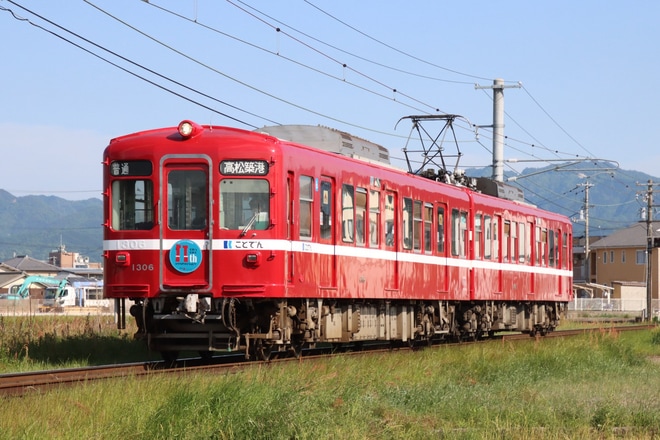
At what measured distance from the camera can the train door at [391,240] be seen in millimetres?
21438

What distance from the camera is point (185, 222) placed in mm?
17188

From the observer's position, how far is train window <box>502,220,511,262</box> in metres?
28.9

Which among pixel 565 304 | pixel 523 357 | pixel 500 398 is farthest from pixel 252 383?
pixel 565 304

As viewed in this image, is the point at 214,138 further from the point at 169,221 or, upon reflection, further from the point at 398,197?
the point at 398,197

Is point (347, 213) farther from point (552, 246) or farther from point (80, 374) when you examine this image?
point (552, 246)

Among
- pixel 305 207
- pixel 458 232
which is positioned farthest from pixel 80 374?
pixel 458 232

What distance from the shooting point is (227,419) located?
35.8ft

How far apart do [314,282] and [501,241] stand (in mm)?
11430

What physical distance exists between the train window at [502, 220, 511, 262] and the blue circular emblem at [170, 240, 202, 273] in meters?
13.4

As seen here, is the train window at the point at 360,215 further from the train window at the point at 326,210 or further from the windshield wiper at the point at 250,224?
the windshield wiper at the point at 250,224

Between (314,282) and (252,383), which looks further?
(314,282)

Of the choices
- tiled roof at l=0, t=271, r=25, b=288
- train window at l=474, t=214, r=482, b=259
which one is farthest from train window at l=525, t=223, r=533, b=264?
tiled roof at l=0, t=271, r=25, b=288

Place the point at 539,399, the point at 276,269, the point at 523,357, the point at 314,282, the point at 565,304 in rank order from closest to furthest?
the point at 539,399 → the point at 276,269 → the point at 314,282 → the point at 523,357 → the point at 565,304

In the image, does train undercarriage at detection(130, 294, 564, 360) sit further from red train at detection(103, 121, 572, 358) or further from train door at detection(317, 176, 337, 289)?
train door at detection(317, 176, 337, 289)
